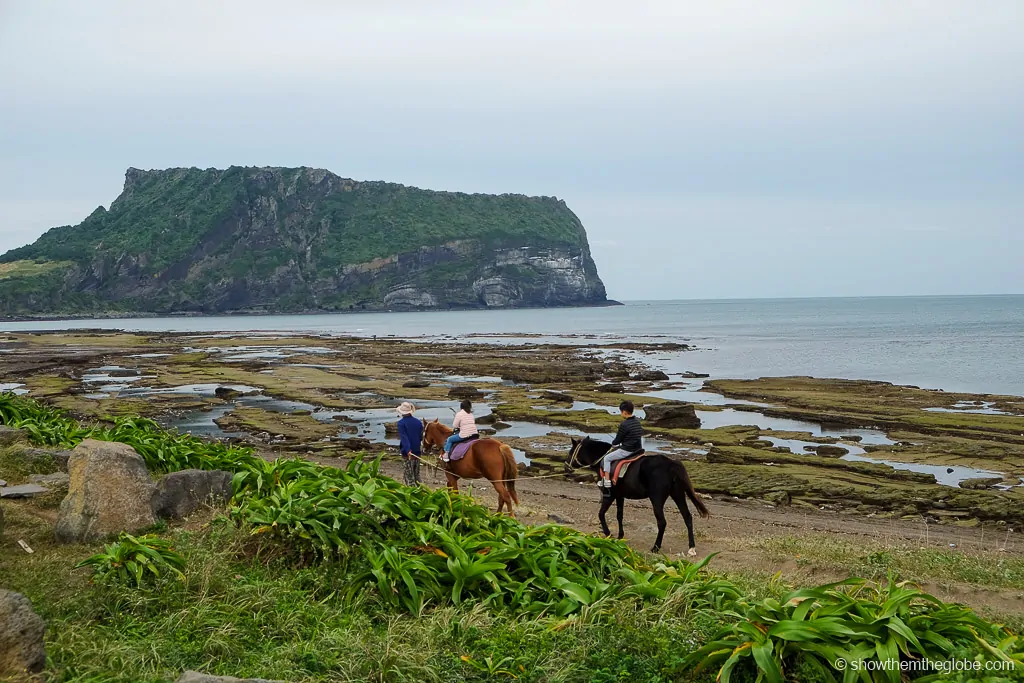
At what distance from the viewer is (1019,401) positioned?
35.8m

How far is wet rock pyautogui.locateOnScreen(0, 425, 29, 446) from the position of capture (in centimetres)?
1333

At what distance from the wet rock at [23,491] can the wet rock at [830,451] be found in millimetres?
20446

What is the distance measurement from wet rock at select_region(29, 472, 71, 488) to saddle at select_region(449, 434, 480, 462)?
6.20 metres

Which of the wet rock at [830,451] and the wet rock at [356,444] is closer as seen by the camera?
the wet rock at [830,451]

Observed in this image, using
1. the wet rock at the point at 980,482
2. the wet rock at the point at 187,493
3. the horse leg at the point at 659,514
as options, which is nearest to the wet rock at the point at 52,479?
the wet rock at the point at 187,493

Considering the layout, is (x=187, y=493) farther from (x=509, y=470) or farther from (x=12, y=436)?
(x=509, y=470)

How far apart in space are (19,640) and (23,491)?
20.1 feet

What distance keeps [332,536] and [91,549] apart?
2635mm

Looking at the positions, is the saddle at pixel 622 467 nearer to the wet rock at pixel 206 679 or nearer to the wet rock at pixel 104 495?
the wet rock at pixel 104 495

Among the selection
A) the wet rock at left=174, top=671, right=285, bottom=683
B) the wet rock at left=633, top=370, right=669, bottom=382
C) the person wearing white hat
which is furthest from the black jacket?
the wet rock at left=633, top=370, right=669, bottom=382

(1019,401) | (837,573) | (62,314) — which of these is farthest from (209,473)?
(62,314)

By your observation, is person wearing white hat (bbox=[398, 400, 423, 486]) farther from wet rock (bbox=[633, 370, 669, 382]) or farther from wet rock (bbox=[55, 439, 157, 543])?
wet rock (bbox=[633, 370, 669, 382])

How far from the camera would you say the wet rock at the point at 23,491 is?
10.2m

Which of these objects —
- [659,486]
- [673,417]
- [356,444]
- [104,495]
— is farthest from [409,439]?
[673,417]
